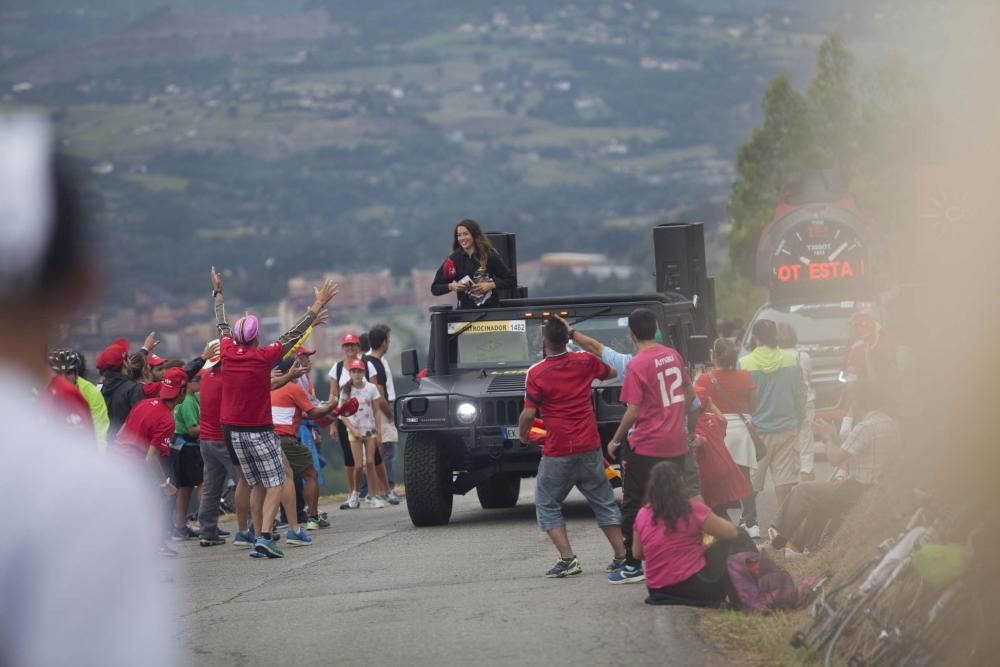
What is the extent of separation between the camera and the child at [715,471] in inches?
447

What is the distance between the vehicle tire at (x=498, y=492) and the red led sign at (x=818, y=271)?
43.0ft

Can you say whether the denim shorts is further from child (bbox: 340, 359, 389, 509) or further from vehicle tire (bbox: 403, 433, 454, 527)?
child (bbox: 340, 359, 389, 509)

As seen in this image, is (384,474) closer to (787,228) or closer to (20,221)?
(787,228)

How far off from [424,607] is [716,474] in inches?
99.4

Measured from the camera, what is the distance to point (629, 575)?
1023 centimetres

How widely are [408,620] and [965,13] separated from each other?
8509 millimetres

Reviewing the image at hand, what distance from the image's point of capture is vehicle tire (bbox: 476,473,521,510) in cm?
1680

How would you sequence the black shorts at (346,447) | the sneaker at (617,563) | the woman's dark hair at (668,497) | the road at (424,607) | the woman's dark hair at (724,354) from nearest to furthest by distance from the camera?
the road at (424,607) < the woman's dark hair at (668,497) < the sneaker at (617,563) < the woman's dark hair at (724,354) < the black shorts at (346,447)

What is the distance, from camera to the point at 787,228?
30281mm

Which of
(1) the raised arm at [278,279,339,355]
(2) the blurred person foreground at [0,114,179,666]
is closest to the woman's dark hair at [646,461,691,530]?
(1) the raised arm at [278,279,339,355]

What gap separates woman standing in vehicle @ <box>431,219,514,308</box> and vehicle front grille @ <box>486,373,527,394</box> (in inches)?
33.2

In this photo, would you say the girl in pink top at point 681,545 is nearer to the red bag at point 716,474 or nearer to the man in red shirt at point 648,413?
the man in red shirt at point 648,413

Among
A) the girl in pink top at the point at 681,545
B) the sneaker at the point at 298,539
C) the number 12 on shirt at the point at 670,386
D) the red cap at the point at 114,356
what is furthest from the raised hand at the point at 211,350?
the girl in pink top at the point at 681,545

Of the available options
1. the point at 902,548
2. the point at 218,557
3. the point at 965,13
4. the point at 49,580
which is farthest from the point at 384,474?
the point at 49,580
